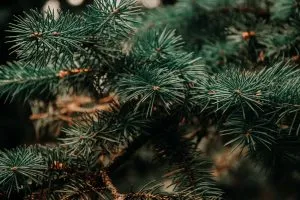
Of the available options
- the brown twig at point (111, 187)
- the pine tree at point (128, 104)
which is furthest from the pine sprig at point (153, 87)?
the brown twig at point (111, 187)

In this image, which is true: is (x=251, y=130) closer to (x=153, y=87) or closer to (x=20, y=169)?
(x=153, y=87)

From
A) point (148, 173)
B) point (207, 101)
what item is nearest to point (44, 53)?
point (207, 101)

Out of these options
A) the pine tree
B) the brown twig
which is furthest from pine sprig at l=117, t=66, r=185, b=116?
the brown twig

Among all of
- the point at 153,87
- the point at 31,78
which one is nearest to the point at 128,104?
the point at 153,87

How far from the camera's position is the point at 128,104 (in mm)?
757

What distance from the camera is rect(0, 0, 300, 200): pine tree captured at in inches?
26.5

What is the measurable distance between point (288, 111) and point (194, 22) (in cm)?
51

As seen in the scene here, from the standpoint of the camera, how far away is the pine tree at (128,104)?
674 mm

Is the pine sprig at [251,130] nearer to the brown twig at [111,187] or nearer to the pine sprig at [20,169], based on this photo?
the brown twig at [111,187]

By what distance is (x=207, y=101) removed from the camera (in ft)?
2.35

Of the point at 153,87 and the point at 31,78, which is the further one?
the point at 31,78

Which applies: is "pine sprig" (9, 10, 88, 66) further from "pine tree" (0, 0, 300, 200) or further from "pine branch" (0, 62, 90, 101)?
"pine branch" (0, 62, 90, 101)

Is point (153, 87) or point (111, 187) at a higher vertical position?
point (153, 87)

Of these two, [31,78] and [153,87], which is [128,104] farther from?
[31,78]
